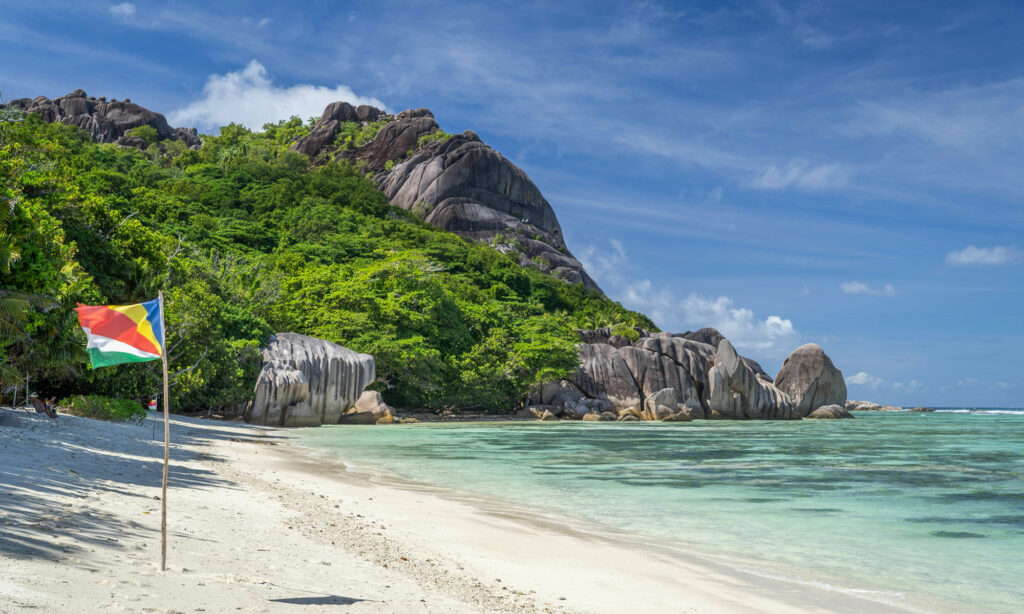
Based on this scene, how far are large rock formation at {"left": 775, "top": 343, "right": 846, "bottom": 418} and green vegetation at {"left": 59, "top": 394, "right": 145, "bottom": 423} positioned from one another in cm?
4847

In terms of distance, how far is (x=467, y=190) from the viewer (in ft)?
282

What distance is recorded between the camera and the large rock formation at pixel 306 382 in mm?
30031

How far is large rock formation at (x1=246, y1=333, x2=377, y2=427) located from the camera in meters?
30.0

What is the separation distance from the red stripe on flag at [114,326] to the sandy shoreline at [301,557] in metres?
1.50

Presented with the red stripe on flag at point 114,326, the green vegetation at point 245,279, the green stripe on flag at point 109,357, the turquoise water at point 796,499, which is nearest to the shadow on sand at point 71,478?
the green stripe on flag at point 109,357

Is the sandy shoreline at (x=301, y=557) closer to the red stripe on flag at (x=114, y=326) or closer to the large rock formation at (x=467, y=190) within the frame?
the red stripe on flag at (x=114, y=326)

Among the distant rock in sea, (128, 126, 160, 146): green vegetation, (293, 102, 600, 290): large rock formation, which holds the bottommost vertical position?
the distant rock in sea

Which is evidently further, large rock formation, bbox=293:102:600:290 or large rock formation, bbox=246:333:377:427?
large rock formation, bbox=293:102:600:290

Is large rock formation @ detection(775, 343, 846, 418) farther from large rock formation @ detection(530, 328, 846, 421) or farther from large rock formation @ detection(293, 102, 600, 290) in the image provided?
large rock formation @ detection(293, 102, 600, 290)

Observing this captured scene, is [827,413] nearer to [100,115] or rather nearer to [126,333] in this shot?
[126,333]

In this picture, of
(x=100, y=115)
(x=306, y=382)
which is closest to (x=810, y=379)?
(x=306, y=382)

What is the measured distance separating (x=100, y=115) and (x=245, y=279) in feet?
256

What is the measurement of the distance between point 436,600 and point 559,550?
2.56 meters

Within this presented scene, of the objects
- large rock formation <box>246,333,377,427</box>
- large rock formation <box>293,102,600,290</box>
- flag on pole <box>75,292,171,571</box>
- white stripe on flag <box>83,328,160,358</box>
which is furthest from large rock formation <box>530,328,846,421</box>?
white stripe on flag <box>83,328,160,358</box>
